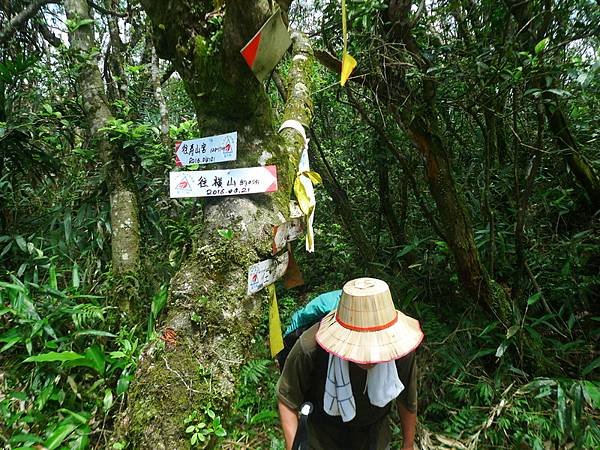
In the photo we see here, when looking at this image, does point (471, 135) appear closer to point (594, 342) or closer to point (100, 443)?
point (594, 342)

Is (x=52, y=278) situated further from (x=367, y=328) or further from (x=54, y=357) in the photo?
(x=367, y=328)

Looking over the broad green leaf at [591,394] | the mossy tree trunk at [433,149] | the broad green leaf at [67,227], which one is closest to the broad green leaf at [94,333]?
the broad green leaf at [67,227]

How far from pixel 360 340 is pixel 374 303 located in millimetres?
151

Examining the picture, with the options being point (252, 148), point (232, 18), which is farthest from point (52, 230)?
point (232, 18)

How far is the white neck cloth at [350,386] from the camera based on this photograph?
5.23 feet

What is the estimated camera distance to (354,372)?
5.50ft

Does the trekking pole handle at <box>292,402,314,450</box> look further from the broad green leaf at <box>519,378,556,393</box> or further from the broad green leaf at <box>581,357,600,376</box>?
the broad green leaf at <box>581,357,600,376</box>

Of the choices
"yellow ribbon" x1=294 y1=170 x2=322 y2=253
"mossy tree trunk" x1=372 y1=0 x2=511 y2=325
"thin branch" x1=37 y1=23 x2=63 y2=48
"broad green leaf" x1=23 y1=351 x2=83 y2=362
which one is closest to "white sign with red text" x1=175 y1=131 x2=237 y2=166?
"yellow ribbon" x1=294 y1=170 x2=322 y2=253

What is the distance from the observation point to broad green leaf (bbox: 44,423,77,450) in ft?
6.32

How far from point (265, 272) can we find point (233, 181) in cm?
37

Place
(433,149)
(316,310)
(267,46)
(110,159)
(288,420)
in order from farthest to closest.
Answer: (110,159)
(433,149)
(316,310)
(288,420)
(267,46)

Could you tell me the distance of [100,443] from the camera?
210 centimetres

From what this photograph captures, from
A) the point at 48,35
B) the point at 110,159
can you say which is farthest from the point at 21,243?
the point at 48,35

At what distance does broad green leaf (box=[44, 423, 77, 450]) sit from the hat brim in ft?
4.96
